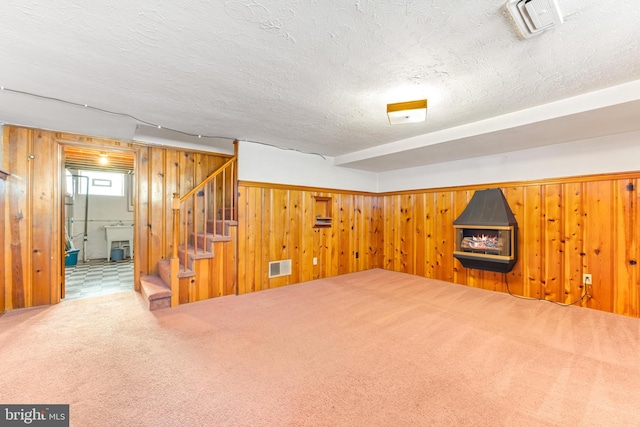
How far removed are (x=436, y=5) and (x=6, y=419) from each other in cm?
324

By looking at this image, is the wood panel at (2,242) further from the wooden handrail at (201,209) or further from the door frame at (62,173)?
the wooden handrail at (201,209)

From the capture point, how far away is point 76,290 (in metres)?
3.89

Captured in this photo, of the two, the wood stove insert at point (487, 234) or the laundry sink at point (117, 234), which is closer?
the wood stove insert at point (487, 234)

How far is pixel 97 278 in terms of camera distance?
464 centimetres

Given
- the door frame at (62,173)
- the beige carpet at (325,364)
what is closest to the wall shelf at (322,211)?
the beige carpet at (325,364)

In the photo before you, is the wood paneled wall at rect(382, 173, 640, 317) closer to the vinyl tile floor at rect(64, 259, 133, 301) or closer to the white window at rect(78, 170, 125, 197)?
the vinyl tile floor at rect(64, 259, 133, 301)

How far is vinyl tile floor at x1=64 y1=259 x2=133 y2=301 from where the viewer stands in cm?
383

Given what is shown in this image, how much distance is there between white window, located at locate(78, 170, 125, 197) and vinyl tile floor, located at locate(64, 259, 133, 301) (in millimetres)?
1742

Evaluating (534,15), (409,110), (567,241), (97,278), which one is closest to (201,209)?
(97,278)

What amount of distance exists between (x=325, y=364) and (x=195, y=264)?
7.40 ft

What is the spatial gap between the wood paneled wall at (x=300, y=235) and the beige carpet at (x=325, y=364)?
87cm

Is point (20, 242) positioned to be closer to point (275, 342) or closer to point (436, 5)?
point (275, 342)

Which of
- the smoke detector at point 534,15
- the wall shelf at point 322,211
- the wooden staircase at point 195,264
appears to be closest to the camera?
the smoke detector at point 534,15

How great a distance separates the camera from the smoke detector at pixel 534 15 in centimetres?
133
